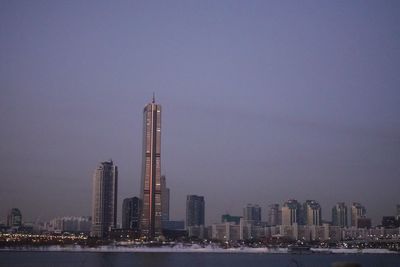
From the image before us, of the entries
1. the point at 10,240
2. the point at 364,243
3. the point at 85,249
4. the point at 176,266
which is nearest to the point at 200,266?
the point at 176,266

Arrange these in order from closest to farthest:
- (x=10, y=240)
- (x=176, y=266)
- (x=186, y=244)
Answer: (x=176, y=266), (x=10, y=240), (x=186, y=244)

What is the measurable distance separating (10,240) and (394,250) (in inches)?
4153

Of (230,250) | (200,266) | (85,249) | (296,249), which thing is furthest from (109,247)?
(200,266)

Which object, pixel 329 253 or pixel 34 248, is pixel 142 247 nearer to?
pixel 34 248

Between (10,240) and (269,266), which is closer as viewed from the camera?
(269,266)

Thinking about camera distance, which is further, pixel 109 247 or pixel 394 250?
pixel 394 250

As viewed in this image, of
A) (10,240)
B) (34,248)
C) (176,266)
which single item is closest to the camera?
(176,266)

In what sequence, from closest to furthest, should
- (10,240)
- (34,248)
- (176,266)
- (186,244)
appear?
1. (176,266)
2. (34,248)
3. (10,240)
4. (186,244)

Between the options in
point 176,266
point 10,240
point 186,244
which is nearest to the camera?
point 176,266

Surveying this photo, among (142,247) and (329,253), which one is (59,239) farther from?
(329,253)

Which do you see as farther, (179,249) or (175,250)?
(179,249)

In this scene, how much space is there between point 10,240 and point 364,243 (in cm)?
10201

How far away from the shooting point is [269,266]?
285 ft

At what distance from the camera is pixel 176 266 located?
82.1m
